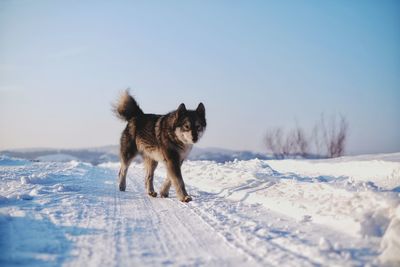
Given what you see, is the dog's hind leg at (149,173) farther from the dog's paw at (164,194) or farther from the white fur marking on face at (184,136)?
the white fur marking on face at (184,136)

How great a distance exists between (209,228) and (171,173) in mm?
3025

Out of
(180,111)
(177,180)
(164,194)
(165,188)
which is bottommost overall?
(164,194)

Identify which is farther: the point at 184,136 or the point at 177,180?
the point at 184,136

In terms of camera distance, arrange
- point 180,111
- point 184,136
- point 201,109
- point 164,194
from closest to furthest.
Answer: point 184,136, point 180,111, point 164,194, point 201,109

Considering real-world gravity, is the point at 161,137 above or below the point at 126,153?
above

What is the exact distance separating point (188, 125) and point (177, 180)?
1222 millimetres

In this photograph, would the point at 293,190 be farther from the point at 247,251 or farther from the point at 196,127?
the point at 247,251

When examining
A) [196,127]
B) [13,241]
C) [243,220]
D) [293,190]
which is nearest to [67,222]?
[13,241]

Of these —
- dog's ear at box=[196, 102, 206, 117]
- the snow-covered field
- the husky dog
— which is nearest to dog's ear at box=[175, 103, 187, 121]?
the husky dog

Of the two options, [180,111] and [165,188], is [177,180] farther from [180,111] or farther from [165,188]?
[180,111]

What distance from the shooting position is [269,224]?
15.9 ft

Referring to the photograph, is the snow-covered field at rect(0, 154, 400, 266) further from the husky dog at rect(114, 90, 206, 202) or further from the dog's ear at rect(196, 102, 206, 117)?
the dog's ear at rect(196, 102, 206, 117)

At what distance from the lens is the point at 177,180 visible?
7461mm

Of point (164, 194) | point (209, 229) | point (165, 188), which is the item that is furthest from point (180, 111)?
point (209, 229)
